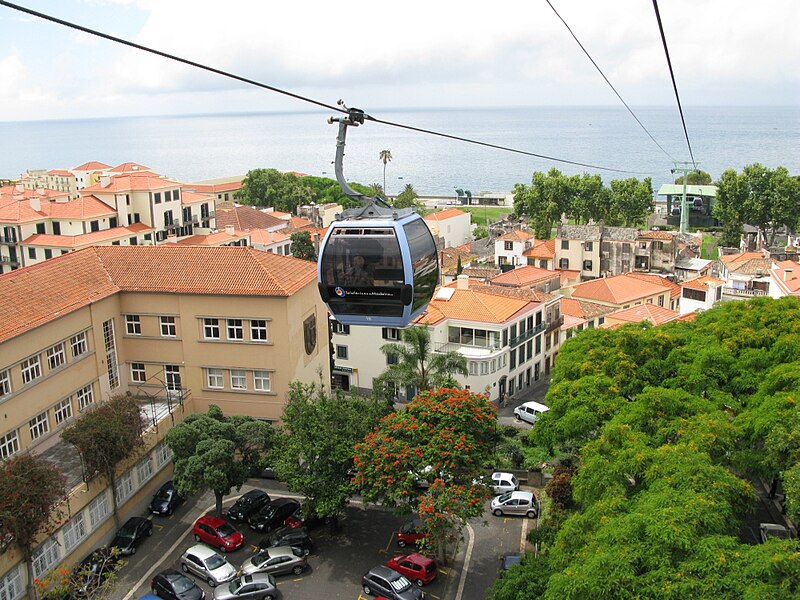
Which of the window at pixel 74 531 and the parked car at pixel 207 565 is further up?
the window at pixel 74 531

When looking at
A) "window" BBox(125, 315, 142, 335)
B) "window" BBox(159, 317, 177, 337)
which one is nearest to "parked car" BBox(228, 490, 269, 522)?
"window" BBox(159, 317, 177, 337)

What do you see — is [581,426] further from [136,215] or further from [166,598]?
[136,215]

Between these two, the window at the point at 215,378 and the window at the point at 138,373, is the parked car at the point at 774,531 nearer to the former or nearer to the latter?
the window at the point at 215,378

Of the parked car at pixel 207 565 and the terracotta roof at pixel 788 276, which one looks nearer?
the parked car at pixel 207 565

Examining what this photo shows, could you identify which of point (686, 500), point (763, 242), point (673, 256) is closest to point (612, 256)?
point (673, 256)

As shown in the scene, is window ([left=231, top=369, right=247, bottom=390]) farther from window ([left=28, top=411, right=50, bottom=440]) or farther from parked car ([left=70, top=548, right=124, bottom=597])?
parked car ([left=70, top=548, right=124, bottom=597])

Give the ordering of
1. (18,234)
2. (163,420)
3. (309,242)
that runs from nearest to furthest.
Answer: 1. (163,420)
2. (18,234)
3. (309,242)

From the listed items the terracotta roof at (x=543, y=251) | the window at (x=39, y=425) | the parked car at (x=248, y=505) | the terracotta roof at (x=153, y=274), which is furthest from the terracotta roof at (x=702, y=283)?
the window at (x=39, y=425)
